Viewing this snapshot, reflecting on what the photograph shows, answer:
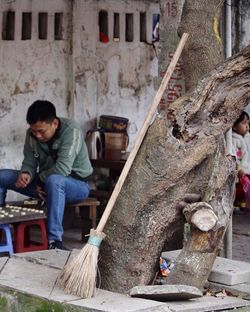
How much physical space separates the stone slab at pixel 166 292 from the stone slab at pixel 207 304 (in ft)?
0.17

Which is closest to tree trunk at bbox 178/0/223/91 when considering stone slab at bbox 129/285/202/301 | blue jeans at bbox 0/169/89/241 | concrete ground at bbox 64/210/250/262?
blue jeans at bbox 0/169/89/241

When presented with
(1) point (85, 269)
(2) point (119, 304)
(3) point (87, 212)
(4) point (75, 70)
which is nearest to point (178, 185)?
(1) point (85, 269)

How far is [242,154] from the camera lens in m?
11.2

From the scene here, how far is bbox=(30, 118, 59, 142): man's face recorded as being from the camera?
809cm

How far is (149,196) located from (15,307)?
1.15 metres

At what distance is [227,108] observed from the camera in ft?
19.5

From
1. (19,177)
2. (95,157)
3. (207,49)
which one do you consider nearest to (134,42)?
(95,157)

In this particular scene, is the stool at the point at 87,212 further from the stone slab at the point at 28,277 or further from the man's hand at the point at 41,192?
the stone slab at the point at 28,277

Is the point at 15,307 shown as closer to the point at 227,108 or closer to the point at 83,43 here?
the point at 227,108

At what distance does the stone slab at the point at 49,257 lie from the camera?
6496mm

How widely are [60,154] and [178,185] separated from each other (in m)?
2.53

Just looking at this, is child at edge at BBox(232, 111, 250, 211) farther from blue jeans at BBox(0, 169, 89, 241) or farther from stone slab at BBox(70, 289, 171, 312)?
stone slab at BBox(70, 289, 171, 312)

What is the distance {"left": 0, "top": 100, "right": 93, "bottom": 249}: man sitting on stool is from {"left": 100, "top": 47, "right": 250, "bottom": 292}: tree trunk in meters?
Answer: 2.07

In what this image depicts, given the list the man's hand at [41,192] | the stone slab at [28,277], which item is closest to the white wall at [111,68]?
the man's hand at [41,192]
